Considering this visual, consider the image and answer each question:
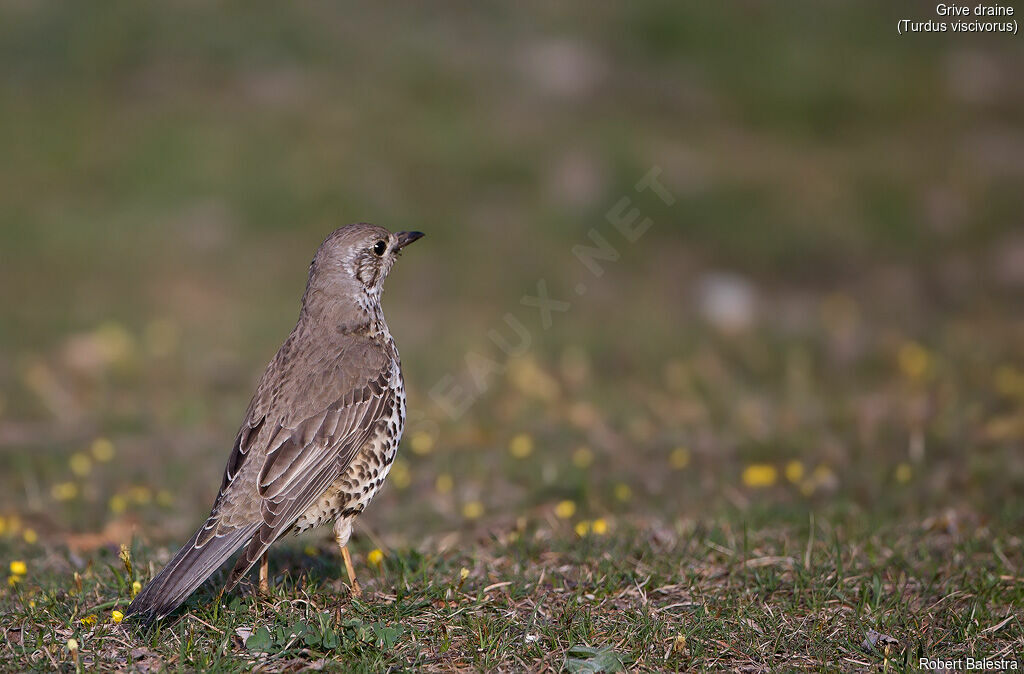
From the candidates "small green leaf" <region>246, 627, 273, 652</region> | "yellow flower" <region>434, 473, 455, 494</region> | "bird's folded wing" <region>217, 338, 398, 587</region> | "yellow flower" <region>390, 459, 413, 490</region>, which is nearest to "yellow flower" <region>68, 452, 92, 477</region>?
"yellow flower" <region>390, 459, 413, 490</region>

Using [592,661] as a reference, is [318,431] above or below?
above

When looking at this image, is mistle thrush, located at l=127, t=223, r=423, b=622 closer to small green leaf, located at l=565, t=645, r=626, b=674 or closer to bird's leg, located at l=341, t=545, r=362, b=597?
bird's leg, located at l=341, t=545, r=362, b=597

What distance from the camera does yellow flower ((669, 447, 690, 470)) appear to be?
9320mm

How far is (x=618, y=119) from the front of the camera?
55.7 feet

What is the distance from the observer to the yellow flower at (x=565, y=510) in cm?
769

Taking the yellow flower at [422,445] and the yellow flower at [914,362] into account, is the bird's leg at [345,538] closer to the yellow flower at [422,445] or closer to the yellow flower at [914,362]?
the yellow flower at [422,445]

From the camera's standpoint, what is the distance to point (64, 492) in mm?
8633

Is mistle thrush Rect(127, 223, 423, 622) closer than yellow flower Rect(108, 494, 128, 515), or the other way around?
mistle thrush Rect(127, 223, 423, 622)

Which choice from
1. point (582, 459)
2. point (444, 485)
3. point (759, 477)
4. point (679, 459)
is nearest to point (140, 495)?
point (444, 485)

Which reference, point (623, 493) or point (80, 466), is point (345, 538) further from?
point (80, 466)

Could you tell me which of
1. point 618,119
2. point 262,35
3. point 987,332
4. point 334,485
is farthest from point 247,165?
point 334,485

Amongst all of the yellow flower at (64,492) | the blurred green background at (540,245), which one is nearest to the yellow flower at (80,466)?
the blurred green background at (540,245)

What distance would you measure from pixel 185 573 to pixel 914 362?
26.5 ft

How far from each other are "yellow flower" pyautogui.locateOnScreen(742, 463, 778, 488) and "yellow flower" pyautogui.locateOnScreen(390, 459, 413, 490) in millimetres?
2480
